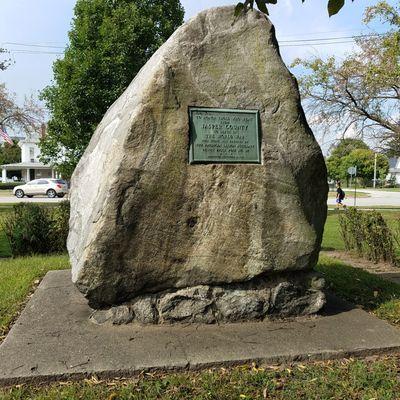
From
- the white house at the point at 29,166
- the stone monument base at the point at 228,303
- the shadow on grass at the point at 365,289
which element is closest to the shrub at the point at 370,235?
the shadow on grass at the point at 365,289

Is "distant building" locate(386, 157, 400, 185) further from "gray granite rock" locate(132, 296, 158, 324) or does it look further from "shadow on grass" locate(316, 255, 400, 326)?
"gray granite rock" locate(132, 296, 158, 324)

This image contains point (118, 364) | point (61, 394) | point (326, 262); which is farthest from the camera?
point (326, 262)

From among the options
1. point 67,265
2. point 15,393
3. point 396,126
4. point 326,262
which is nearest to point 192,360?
point 15,393

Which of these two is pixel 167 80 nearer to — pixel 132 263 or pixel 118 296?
pixel 132 263

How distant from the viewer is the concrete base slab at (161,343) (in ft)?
11.9

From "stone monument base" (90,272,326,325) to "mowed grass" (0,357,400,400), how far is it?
2.70 ft

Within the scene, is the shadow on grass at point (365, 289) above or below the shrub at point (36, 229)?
below

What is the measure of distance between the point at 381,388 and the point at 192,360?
4.45 feet

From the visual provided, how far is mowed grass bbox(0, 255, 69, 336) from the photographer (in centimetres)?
516

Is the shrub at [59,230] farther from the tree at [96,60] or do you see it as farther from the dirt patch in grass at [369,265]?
the tree at [96,60]

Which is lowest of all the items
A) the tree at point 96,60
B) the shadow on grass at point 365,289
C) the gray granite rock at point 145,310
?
the shadow on grass at point 365,289

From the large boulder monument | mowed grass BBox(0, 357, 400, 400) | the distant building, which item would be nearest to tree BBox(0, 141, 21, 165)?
the distant building

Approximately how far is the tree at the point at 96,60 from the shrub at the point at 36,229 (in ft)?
20.6

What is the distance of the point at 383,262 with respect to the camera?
346 inches
